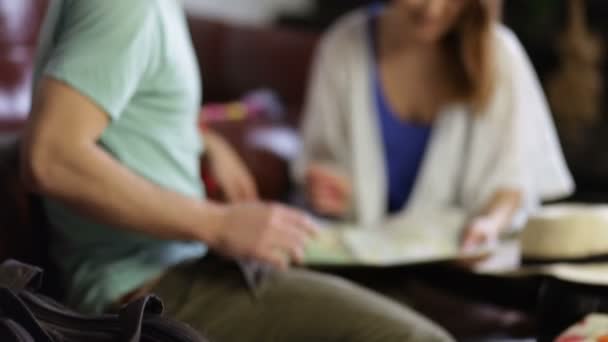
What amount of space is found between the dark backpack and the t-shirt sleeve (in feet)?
0.62

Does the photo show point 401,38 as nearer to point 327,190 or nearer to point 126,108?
point 327,190

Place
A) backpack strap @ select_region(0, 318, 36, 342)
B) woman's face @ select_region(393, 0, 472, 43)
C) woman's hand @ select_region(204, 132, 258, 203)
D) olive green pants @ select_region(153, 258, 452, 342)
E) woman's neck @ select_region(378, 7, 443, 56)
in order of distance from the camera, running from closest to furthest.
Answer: backpack strap @ select_region(0, 318, 36, 342), olive green pants @ select_region(153, 258, 452, 342), woman's hand @ select_region(204, 132, 258, 203), woman's face @ select_region(393, 0, 472, 43), woman's neck @ select_region(378, 7, 443, 56)

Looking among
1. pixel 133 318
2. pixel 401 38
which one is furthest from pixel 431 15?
pixel 133 318

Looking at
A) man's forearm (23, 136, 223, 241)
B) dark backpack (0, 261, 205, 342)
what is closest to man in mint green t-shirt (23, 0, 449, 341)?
man's forearm (23, 136, 223, 241)

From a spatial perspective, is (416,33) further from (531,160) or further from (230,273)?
(230,273)

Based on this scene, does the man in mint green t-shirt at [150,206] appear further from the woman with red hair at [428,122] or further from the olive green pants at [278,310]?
the woman with red hair at [428,122]

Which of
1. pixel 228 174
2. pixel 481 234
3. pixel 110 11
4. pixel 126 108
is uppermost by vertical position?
pixel 110 11

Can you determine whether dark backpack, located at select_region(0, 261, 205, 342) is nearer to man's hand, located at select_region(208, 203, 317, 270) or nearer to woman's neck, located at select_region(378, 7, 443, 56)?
man's hand, located at select_region(208, 203, 317, 270)

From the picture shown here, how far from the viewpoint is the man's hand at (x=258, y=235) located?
898mm

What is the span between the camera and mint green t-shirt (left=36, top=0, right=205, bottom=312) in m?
0.85

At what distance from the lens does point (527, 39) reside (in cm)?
242

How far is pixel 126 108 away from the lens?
929mm

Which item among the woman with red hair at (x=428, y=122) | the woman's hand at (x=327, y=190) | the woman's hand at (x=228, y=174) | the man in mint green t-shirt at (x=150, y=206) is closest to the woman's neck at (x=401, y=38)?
the woman with red hair at (x=428, y=122)

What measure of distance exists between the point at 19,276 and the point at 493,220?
0.77m
